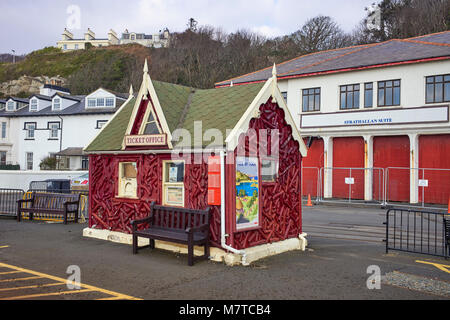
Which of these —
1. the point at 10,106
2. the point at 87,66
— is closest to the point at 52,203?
the point at 10,106

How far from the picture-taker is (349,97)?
2628cm

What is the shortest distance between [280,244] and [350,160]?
18.6m

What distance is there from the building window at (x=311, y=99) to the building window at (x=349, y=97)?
1.74m

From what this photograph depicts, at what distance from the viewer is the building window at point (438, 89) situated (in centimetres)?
2276

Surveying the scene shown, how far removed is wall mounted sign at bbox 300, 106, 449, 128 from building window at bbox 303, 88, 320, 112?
632mm

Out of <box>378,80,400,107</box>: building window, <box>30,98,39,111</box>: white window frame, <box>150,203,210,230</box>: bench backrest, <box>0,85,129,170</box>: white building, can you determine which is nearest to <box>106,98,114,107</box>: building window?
<box>0,85,129,170</box>: white building

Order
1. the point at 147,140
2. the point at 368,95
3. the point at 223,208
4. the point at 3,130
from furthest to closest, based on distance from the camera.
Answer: the point at 3,130, the point at 368,95, the point at 147,140, the point at 223,208

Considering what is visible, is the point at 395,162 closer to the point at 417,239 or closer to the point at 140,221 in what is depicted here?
the point at 417,239

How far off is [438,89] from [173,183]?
19.9m

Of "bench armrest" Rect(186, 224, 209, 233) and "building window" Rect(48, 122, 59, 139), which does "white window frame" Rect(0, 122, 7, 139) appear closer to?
"building window" Rect(48, 122, 59, 139)

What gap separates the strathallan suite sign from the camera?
9.47 metres
